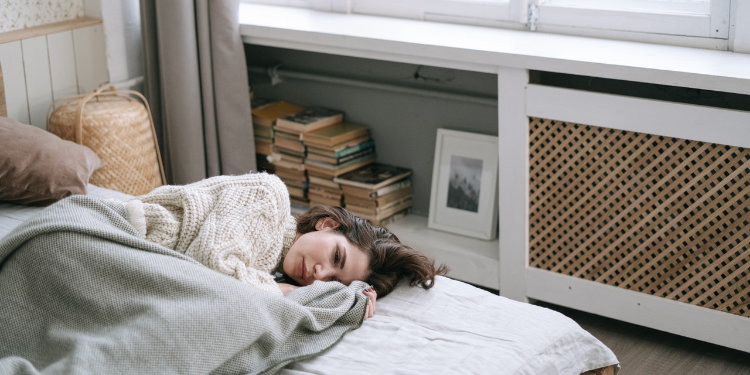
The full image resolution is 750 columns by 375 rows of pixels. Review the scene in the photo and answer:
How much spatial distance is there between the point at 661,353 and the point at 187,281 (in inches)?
58.7

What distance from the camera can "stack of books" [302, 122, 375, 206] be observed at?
2.88 m

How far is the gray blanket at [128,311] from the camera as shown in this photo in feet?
4.25

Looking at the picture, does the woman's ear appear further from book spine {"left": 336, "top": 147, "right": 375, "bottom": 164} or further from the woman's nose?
book spine {"left": 336, "top": 147, "right": 375, "bottom": 164}

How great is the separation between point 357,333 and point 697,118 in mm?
1123

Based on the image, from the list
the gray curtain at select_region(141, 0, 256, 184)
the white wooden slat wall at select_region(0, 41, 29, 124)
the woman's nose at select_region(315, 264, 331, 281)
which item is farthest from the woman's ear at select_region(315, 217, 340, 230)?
the white wooden slat wall at select_region(0, 41, 29, 124)

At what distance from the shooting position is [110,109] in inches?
103

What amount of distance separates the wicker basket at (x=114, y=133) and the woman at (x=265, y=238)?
3.02 feet

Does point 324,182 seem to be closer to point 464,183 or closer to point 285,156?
point 285,156


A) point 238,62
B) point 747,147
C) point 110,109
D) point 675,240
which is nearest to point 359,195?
point 238,62

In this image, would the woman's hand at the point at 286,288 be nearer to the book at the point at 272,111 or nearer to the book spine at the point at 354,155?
the book spine at the point at 354,155

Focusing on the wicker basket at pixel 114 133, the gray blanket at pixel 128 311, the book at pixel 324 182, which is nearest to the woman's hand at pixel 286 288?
the gray blanket at pixel 128 311

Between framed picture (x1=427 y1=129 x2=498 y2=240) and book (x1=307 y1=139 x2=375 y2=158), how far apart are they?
296 mm

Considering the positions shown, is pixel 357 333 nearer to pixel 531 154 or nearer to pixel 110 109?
pixel 531 154

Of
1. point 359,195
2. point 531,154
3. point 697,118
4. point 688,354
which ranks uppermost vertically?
point 697,118
